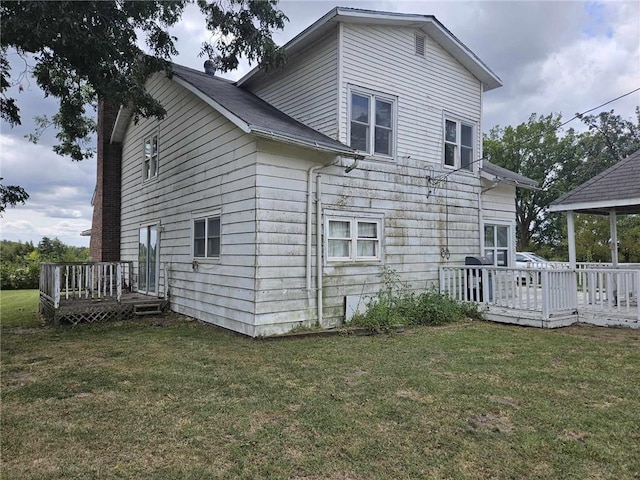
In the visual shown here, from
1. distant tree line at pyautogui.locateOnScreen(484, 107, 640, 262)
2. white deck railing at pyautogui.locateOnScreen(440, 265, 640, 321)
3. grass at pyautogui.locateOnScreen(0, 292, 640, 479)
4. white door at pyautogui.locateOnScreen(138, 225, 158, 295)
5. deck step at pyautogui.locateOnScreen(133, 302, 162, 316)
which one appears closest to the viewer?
grass at pyautogui.locateOnScreen(0, 292, 640, 479)

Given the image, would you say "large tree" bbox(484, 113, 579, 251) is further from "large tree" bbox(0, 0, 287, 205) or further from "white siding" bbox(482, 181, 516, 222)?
"large tree" bbox(0, 0, 287, 205)

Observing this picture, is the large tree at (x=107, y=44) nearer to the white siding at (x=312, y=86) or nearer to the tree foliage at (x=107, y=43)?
the tree foliage at (x=107, y=43)

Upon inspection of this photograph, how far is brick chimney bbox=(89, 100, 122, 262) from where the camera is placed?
14.9 meters

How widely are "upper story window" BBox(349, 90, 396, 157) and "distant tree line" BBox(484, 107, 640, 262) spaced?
25.5 metres

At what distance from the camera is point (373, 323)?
326 inches

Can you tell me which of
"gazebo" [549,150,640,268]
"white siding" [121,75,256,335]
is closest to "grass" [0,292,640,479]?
"white siding" [121,75,256,335]

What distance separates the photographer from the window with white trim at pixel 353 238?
859cm

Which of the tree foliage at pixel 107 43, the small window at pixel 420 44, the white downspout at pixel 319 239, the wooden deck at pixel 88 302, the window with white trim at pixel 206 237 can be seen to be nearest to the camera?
the tree foliage at pixel 107 43

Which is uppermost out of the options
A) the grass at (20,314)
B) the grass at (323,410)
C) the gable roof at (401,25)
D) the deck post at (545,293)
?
the gable roof at (401,25)

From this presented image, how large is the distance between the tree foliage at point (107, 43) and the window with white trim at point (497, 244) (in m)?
7.47

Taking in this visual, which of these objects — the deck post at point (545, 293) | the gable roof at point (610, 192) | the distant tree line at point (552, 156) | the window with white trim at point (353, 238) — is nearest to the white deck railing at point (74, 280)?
the window with white trim at point (353, 238)

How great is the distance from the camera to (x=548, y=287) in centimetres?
865

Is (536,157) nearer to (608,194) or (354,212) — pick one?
(608,194)

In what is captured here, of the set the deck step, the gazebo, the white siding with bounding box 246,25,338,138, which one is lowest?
the deck step
